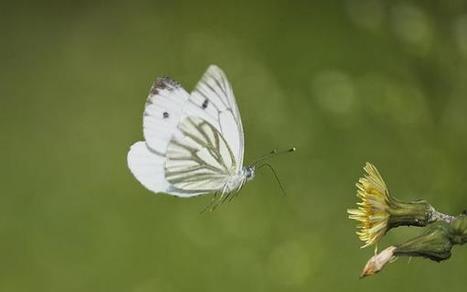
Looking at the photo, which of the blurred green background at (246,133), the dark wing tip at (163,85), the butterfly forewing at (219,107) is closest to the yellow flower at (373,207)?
the butterfly forewing at (219,107)

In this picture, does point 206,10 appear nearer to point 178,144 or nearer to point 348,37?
point 348,37

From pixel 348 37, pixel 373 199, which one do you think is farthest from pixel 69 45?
pixel 373 199

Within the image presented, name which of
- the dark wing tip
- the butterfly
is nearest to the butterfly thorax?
the butterfly

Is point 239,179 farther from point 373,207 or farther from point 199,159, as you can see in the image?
point 373,207

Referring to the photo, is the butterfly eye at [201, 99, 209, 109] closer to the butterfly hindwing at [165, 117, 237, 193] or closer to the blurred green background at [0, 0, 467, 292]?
the butterfly hindwing at [165, 117, 237, 193]

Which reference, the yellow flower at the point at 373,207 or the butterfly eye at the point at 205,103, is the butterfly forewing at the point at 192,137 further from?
the yellow flower at the point at 373,207
